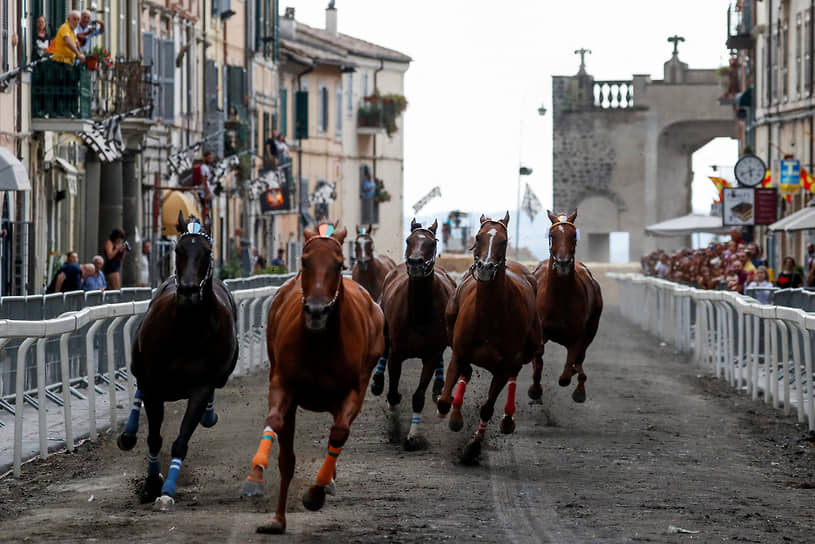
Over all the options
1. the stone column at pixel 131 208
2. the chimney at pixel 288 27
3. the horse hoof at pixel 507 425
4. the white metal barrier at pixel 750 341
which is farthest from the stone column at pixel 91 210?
the chimney at pixel 288 27

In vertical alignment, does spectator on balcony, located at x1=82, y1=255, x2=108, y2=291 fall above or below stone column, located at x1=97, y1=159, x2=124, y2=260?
below

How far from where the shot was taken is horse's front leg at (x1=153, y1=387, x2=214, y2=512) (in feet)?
37.8

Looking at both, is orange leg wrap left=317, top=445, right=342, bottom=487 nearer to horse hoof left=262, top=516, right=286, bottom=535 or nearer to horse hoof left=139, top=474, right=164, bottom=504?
horse hoof left=262, top=516, right=286, bottom=535

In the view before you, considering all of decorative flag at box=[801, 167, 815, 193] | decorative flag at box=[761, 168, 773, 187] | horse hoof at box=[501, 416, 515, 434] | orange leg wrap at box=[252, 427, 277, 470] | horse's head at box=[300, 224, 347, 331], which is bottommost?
horse hoof at box=[501, 416, 515, 434]

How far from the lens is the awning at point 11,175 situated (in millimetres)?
26188

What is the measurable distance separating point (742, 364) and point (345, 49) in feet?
192

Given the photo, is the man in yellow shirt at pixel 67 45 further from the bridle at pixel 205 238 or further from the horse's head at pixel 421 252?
the bridle at pixel 205 238

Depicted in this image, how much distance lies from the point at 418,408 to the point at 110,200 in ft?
80.0

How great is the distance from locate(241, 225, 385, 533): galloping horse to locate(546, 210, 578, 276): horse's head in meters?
6.44

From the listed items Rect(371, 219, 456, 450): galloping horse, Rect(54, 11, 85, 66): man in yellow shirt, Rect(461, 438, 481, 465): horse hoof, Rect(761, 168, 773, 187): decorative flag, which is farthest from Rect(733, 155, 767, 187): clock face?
Rect(461, 438, 481, 465): horse hoof

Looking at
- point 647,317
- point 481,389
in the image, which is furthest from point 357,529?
point 647,317

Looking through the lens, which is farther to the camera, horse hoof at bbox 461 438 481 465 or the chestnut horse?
the chestnut horse

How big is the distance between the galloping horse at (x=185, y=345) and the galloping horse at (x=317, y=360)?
94 cm

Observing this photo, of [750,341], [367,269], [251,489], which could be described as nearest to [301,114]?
[367,269]
